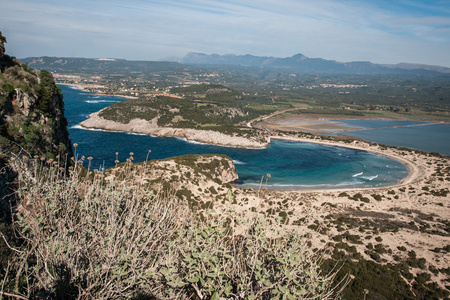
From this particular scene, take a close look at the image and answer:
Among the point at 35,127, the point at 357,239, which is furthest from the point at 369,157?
the point at 35,127

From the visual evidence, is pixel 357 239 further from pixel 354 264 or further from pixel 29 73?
pixel 29 73

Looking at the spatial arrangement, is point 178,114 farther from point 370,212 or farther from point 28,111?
point 28,111

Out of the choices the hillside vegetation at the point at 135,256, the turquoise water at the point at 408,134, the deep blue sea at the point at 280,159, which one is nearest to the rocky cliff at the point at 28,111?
the hillside vegetation at the point at 135,256

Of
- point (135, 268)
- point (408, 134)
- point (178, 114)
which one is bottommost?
point (408, 134)

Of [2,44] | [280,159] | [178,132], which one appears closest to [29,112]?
[2,44]

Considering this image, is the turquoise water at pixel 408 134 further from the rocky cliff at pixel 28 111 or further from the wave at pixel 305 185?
the rocky cliff at pixel 28 111

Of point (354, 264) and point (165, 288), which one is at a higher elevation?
point (165, 288)
